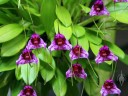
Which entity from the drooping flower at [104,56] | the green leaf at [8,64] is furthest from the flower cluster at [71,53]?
the green leaf at [8,64]

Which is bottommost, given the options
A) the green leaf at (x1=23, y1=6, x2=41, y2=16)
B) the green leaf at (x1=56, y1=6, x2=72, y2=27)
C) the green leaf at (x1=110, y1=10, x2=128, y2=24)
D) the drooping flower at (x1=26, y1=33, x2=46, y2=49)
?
the drooping flower at (x1=26, y1=33, x2=46, y2=49)

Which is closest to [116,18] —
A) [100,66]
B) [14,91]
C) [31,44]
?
[100,66]

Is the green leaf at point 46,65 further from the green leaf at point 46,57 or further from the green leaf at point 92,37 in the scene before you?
the green leaf at point 92,37

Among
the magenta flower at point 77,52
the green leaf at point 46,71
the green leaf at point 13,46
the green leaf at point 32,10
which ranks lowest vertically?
the green leaf at point 46,71

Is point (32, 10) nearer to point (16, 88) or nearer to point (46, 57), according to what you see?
point (46, 57)

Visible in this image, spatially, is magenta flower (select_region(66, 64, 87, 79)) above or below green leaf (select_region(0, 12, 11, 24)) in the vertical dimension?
below

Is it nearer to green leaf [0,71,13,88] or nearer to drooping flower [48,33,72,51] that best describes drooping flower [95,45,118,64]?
drooping flower [48,33,72,51]

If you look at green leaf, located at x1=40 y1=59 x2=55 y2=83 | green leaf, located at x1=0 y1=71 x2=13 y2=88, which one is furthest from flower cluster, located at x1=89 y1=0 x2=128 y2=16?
green leaf, located at x1=0 y1=71 x2=13 y2=88
